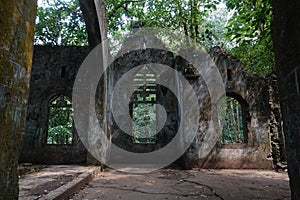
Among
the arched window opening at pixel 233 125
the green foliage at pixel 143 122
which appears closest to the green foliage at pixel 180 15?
the arched window opening at pixel 233 125

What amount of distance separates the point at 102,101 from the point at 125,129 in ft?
8.91

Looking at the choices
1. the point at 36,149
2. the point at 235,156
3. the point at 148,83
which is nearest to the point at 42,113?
the point at 36,149

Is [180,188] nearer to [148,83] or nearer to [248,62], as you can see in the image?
[248,62]

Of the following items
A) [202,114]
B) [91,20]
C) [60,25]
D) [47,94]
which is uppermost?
[60,25]

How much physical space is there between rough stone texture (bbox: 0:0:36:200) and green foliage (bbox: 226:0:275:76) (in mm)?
2872

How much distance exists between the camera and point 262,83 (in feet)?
24.0

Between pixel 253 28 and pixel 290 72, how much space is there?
2866 mm

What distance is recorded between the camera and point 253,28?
3984mm

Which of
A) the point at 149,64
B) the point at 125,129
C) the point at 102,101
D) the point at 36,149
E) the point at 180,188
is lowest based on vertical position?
the point at 180,188

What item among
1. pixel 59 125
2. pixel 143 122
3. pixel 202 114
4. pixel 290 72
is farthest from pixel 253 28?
pixel 143 122

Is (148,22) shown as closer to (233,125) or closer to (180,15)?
(180,15)

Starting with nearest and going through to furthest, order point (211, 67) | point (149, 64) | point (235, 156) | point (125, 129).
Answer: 1. point (235, 156)
2. point (211, 67)
3. point (125, 129)
4. point (149, 64)

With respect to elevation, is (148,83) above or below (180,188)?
above

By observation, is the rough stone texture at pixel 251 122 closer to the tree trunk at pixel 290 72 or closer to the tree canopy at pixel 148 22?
the tree canopy at pixel 148 22
